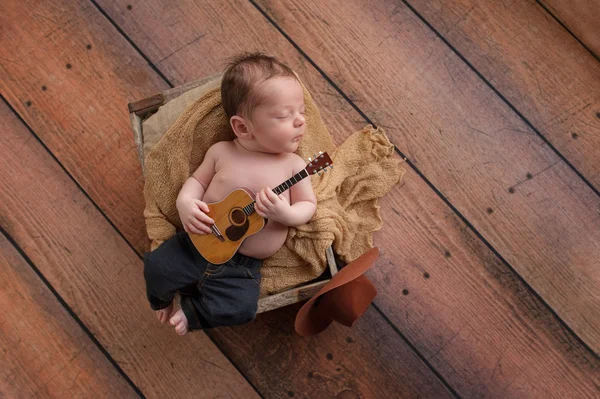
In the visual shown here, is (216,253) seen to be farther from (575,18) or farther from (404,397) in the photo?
(575,18)

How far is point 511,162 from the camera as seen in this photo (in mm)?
1390

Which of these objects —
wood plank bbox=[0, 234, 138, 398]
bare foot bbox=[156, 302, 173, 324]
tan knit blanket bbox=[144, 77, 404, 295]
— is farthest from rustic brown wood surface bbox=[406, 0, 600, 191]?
wood plank bbox=[0, 234, 138, 398]

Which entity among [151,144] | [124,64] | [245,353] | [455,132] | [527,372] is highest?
[124,64]

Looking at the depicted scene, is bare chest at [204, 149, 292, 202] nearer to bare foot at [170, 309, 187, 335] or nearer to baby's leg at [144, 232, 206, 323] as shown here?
baby's leg at [144, 232, 206, 323]

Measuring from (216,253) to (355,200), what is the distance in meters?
0.37

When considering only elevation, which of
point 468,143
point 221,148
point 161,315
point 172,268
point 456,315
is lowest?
point 456,315

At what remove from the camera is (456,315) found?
1346 mm

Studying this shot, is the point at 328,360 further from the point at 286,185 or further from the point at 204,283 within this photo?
the point at 286,185

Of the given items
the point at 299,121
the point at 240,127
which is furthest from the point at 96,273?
the point at 299,121

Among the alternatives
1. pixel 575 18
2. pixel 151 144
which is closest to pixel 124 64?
pixel 151 144

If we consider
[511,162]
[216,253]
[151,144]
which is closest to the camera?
[216,253]

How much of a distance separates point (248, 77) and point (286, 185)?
22cm

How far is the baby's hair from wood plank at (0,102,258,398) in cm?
50

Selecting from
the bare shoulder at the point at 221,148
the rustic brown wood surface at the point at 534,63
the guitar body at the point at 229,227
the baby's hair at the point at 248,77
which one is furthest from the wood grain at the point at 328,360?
the rustic brown wood surface at the point at 534,63
